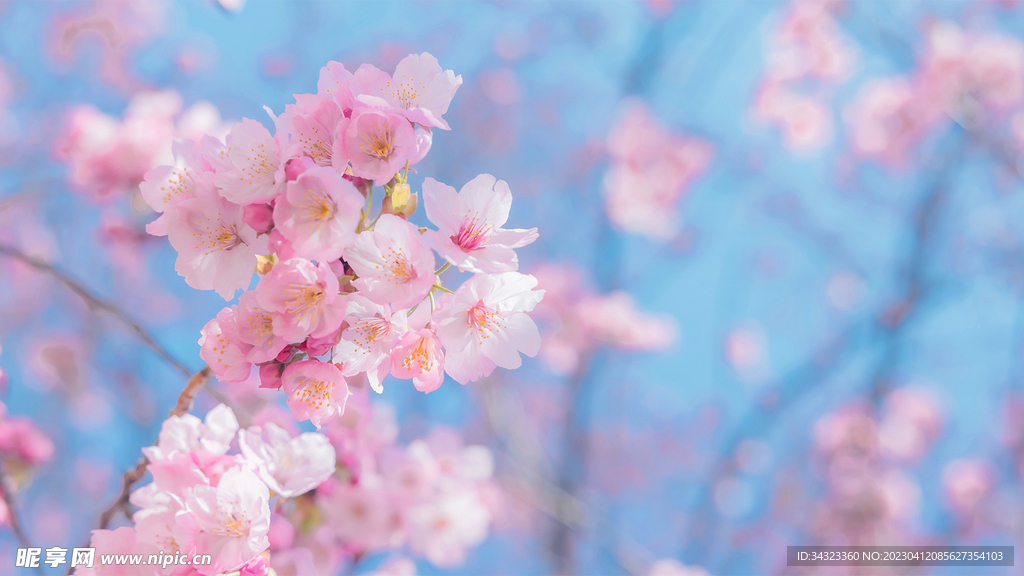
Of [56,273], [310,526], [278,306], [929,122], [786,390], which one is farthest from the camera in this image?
[929,122]

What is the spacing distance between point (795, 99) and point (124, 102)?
5.15m

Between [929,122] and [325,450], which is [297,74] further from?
[929,122]

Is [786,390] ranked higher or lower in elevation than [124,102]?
lower

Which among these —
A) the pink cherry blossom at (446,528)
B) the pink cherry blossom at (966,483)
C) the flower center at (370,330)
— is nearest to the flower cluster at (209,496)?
the flower center at (370,330)

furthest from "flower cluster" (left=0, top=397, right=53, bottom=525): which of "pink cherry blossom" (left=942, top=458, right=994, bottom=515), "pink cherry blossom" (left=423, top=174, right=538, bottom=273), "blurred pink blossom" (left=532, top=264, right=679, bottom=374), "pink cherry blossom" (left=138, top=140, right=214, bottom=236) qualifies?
"pink cherry blossom" (left=942, top=458, right=994, bottom=515)

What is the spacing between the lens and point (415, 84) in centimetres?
75

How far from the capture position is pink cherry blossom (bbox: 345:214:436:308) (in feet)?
2.04

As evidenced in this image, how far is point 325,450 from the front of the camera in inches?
36.2

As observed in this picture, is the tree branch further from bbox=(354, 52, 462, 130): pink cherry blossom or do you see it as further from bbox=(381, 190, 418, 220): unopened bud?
bbox=(354, 52, 462, 130): pink cherry blossom

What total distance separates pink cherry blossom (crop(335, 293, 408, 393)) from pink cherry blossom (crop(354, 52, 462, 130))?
0.82 feet

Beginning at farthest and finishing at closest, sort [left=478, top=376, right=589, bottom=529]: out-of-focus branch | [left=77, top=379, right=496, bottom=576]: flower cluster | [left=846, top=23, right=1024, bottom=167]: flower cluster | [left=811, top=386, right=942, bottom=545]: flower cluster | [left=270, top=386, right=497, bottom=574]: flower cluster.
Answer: [left=811, top=386, right=942, bottom=545]: flower cluster < [left=846, top=23, right=1024, bottom=167]: flower cluster < [left=478, top=376, right=589, bottom=529]: out-of-focus branch < [left=270, top=386, right=497, bottom=574]: flower cluster < [left=77, top=379, right=496, bottom=576]: flower cluster

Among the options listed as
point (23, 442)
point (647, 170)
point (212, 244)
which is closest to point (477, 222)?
point (212, 244)

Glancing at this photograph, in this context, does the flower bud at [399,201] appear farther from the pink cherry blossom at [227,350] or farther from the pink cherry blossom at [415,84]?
the pink cherry blossom at [227,350]

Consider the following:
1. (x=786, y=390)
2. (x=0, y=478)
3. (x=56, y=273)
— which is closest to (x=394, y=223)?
(x=56, y=273)
